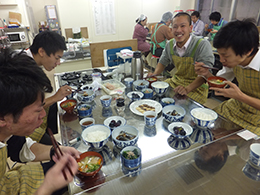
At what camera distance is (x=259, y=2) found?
517 cm

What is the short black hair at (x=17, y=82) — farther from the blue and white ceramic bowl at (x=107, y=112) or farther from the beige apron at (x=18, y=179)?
the blue and white ceramic bowl at (x=107, y=112)

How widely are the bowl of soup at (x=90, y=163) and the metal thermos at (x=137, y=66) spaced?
147 centimetres

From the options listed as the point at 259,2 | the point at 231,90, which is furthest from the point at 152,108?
the point at 259,2

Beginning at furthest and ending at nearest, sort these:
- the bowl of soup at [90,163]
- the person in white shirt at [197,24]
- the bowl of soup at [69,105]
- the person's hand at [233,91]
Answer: the person in white shirt at [197,24] < the bowl of soup at [69,105] < the person's hand at [233,91] < the bowl of soup at [90,163]

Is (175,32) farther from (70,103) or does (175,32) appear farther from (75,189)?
(75,189)

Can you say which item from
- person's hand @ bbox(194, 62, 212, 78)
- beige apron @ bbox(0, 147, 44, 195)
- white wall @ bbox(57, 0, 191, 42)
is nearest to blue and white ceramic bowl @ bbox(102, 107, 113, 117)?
beige apron @ bbox(0, 147, 44, 195)

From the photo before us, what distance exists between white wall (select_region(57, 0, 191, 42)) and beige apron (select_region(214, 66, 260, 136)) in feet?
19.2

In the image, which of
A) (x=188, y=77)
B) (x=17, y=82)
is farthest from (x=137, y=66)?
(x=17, y=82)

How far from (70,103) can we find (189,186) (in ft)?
4.46

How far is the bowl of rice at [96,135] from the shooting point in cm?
117

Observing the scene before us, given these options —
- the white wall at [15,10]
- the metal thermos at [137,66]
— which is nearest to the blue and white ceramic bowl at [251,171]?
the metal thermos at [137,66]

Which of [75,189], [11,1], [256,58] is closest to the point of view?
[75,189]

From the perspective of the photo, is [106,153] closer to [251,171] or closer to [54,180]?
[54,180]

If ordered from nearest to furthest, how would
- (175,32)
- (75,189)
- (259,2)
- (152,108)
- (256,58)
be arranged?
(75,189) → (256,58) → (152,108) → (175,32) → (259,2)
